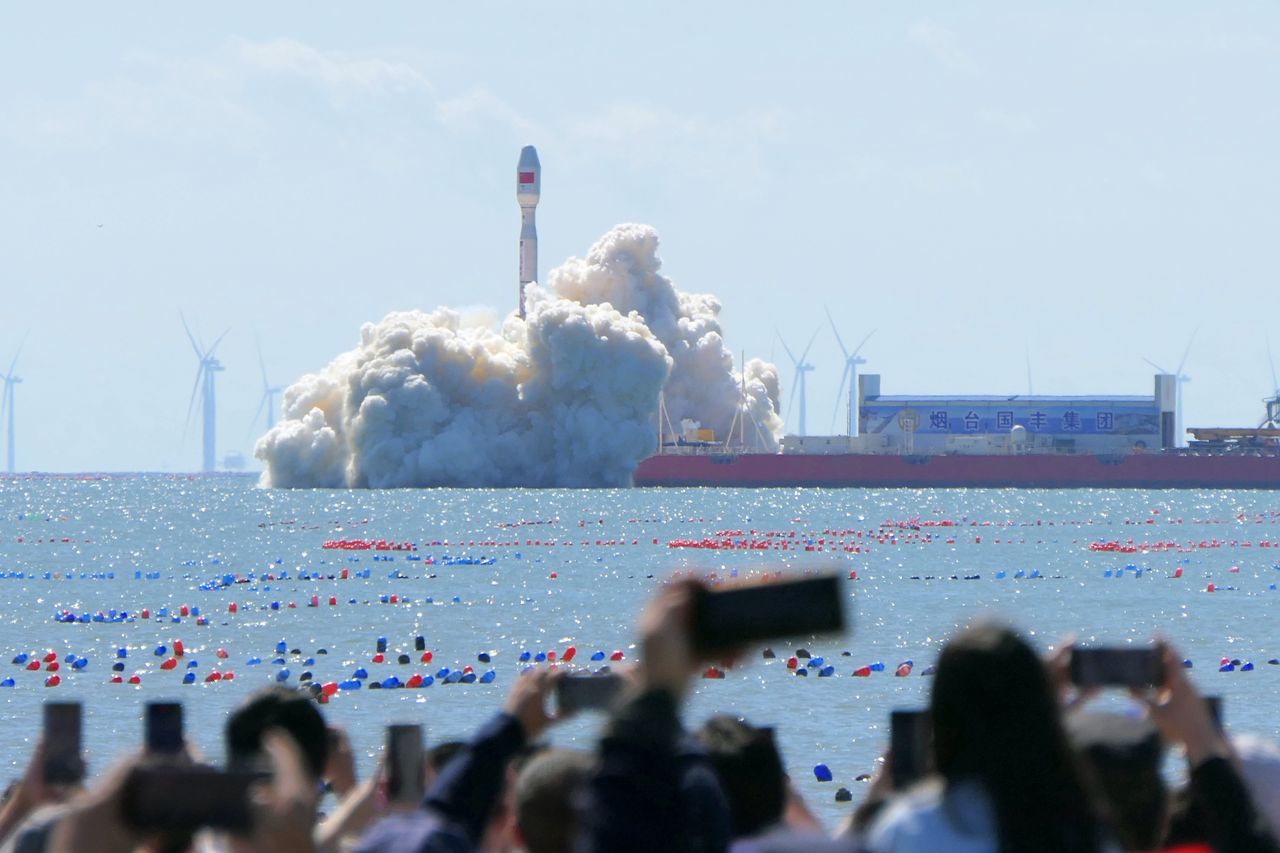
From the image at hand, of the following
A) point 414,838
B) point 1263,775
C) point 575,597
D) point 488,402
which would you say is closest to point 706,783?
point 414,838

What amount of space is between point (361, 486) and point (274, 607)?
88.3 meters

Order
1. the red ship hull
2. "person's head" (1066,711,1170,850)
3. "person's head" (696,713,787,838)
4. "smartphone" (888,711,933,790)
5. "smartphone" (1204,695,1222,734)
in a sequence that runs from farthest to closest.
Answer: the red ship hull → "smartphone" (888,711,933,790) → "smartphone" (1204,695,1222,734) → "person's head" (696,713,787,838) → "person's head" (1066,711,1170,850)

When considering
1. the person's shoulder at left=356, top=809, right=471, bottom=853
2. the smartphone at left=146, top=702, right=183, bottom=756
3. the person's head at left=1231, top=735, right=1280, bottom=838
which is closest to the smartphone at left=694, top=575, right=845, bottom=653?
the person's shoulder at left=356, top=809, right=471, bottom=853

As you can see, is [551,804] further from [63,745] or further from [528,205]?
[528,205]

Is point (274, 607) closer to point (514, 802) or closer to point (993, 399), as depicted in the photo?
point (514, 802)

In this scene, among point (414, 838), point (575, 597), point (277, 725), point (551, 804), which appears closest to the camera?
point (414, 838)

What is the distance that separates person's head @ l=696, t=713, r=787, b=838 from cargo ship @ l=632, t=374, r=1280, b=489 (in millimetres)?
141904

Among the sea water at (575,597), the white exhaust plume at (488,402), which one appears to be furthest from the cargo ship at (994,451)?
the sea water at (575,597)

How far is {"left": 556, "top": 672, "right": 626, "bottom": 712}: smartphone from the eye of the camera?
6.69 meters

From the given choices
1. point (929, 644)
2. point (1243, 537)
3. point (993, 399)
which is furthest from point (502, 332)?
point (929, 644)

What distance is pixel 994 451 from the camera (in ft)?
522

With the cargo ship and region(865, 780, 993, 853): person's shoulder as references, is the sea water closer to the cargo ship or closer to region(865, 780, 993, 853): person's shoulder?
region(865, 780, 993, 853): person's shoulder

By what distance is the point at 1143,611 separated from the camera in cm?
4784

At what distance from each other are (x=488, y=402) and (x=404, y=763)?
12482 centimetres
